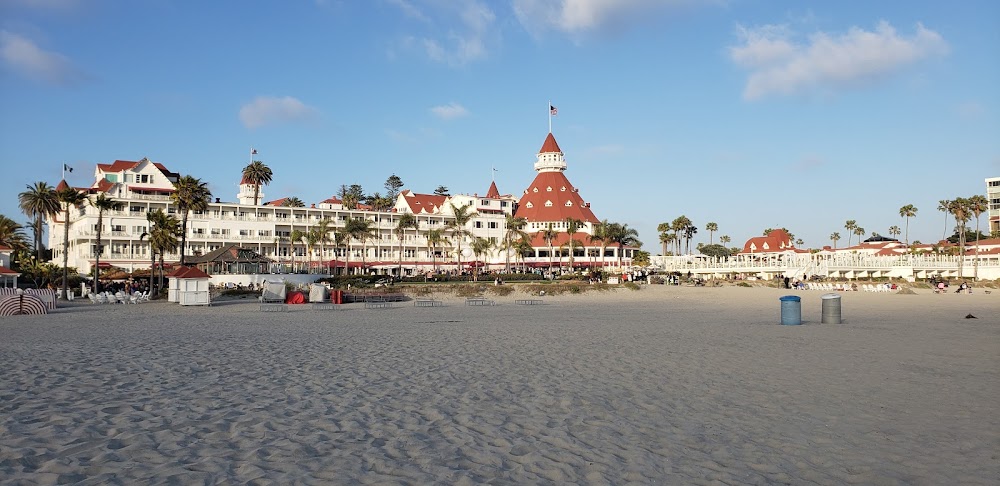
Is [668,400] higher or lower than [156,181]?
lower

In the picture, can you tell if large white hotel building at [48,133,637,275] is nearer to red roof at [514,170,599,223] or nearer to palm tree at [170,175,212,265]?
red roof at [514,170,599,223]

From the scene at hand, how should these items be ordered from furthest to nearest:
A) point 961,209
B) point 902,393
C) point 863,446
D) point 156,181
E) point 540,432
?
point 961,209 → point 156,181 → point 902,393 → point 540,432 → point 863,446

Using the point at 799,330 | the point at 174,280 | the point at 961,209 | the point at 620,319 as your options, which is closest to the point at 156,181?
the point at 174,280

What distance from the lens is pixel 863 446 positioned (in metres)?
7.01

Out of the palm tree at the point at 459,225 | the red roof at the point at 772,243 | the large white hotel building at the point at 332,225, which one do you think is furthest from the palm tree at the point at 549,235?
the red roof at the point at 772,243

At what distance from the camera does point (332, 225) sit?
8369cm

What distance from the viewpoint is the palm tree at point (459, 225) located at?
85.7 m

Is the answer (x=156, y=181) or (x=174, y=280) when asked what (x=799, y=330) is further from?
(x=156, y=181)

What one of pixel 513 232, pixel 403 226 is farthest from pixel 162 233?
pixel 513 232

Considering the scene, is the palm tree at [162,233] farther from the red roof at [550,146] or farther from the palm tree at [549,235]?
the red roof at [550,146]

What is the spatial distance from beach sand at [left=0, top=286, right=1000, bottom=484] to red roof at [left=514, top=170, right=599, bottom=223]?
86452mm

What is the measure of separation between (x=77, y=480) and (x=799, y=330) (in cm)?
1874

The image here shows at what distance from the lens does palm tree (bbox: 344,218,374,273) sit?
3066 inches

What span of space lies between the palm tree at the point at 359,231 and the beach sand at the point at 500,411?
6111 centimetres
